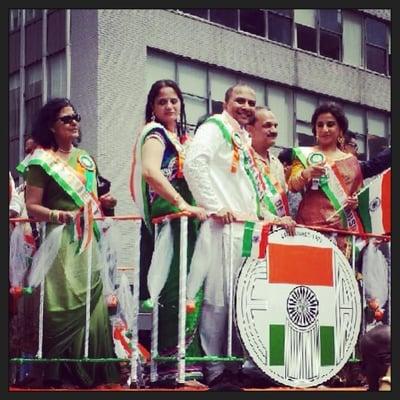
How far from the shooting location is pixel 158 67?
7094 mm

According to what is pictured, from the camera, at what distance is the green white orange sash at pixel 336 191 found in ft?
22.3

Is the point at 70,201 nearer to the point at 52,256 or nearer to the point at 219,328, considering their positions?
the point at 52,256

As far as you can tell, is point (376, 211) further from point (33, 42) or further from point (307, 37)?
point (33, 42)

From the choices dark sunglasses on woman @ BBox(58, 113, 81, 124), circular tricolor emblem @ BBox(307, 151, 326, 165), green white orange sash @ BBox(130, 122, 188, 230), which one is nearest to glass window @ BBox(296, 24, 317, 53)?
circular tricolor emblem @ BBox(307, 151, 326, 165)

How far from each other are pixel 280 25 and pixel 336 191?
119cm

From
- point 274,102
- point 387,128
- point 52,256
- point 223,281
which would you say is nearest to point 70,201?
point 52,256

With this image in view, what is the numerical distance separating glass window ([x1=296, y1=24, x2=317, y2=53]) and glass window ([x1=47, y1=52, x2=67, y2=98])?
4.55 ft

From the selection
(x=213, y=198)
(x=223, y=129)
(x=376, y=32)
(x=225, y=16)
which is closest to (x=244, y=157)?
(x=223, y=129)

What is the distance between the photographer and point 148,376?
6.09 meters

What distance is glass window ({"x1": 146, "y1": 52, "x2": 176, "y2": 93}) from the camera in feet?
22.9

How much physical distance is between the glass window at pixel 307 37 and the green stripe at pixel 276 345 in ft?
6.07

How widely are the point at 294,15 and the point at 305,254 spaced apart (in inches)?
65.2

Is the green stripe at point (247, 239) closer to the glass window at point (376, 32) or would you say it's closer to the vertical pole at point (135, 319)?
the vertical pole at point (135, 319)

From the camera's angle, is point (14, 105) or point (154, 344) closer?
point (154, 344)
